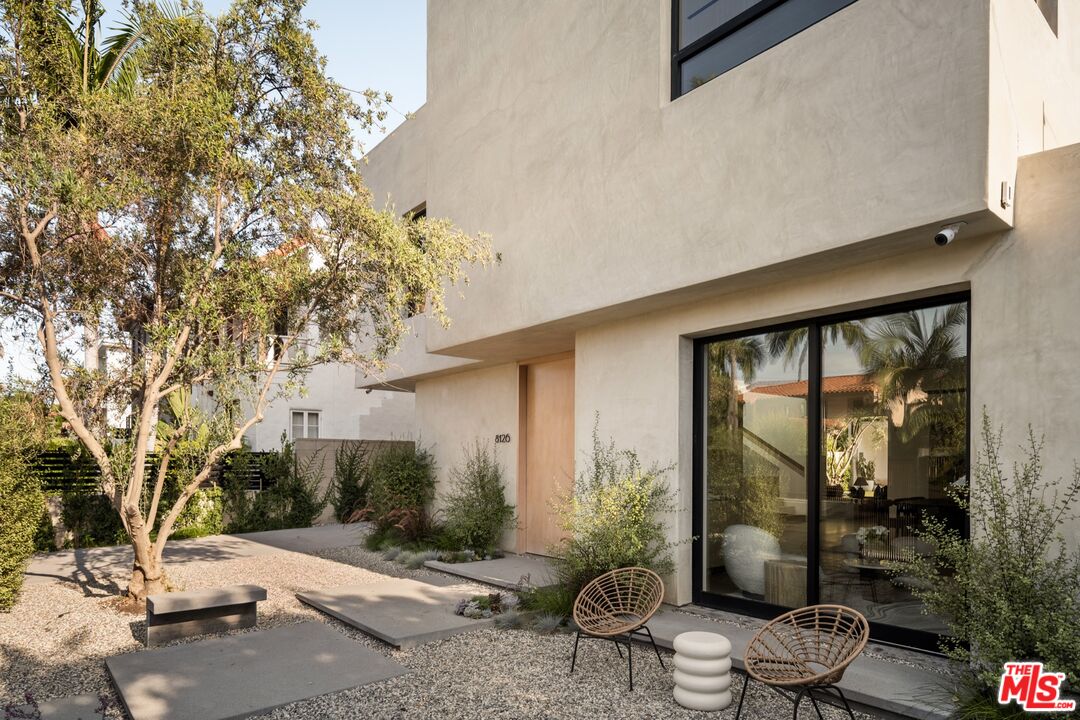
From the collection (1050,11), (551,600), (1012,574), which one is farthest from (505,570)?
(1050,11)

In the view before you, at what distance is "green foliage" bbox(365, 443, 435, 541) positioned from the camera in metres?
11.4

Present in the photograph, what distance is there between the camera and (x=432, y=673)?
17.8 ft

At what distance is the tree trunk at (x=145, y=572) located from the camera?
698 centimetres

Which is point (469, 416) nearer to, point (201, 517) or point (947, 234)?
point (201, 517)

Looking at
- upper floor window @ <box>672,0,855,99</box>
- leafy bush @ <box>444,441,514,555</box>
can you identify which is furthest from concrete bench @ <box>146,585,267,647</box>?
upper floor window @ <box>672,0,855,99</box>

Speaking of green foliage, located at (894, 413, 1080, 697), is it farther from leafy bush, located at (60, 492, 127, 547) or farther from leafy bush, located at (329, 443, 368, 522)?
leafy bush, located at (329, 443, 368, 522)

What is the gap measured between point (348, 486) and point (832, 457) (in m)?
11.5

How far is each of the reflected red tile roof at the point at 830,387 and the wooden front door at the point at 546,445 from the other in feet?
12.1

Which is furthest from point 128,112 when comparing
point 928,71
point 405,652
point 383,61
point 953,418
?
point 953,418

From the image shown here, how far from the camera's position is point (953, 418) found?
529cm

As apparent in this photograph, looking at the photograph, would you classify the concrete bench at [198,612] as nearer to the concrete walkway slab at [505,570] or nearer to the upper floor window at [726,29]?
the concrete walkway slab at [505,570]

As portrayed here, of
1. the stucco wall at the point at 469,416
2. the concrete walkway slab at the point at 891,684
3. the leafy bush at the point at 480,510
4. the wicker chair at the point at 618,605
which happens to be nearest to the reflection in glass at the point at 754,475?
the concrete walkway slab at the point at 891,684

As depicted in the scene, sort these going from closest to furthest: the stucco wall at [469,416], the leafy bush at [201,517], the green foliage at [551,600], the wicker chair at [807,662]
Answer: the wicker chair at [807,662]
the green foliage at [551,600]
the stucco wall at [469,416]
the leafy bush at [201,517]

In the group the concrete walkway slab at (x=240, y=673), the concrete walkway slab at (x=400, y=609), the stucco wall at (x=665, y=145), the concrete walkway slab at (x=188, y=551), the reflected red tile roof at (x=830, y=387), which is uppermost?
the stucco wall at (x=665, y=145)
